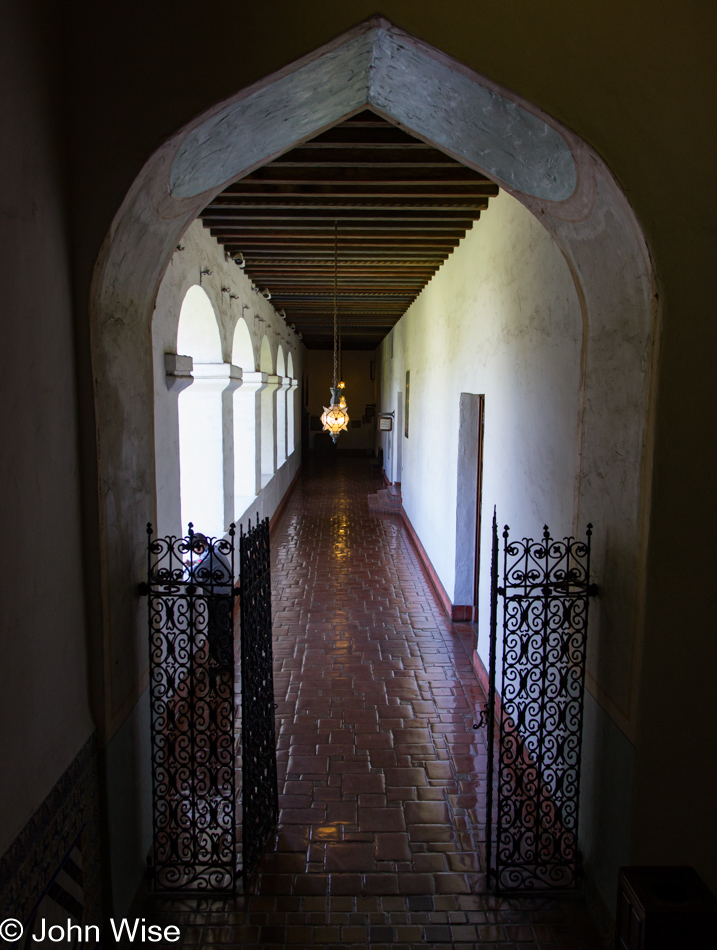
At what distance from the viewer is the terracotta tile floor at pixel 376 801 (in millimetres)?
3498

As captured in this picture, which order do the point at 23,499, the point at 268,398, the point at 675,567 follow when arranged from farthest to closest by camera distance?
1. the point at 268,398
2. the point at 675,567
3. the point at 23,499

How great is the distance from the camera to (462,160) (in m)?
3.87

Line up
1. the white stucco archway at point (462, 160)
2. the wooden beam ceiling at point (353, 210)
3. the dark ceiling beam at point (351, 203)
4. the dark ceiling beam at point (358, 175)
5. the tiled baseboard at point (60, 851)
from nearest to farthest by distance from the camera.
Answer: the tiled baseboard at point (60, 851) → the white stucco archway at point (462, 160) → the wooden beam ceiling at point (353, 210) → the dark ceiling beam at point (358, 175) → the dark ceiling beam at point (351, 203)

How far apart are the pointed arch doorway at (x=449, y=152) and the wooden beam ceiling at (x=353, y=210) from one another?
1.11m

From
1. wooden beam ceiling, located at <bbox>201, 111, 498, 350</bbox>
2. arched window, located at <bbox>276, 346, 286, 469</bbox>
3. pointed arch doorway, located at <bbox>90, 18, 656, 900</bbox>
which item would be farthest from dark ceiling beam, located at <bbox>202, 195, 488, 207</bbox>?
arched window, located at <bbox>276, 346, 286, 469</bbox>

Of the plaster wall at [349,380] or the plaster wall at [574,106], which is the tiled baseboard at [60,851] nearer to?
the plaster wall at [574,106]

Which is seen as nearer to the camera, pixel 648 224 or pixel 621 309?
pixel 648 224

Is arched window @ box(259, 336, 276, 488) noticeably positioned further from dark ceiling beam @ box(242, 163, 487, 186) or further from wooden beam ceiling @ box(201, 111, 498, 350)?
dark ceiling beam @ box(242, 163, 487, 186)

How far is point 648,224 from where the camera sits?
2.96 meters

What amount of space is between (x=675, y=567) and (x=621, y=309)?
1.32 m

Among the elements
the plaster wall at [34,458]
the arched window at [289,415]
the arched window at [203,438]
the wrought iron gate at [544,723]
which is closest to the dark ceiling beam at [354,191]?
the arched window at [203,438]

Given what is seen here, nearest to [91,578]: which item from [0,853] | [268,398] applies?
[0,853]

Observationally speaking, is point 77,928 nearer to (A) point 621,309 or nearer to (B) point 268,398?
(A) point 621,309

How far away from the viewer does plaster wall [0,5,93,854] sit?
7.80 ft
